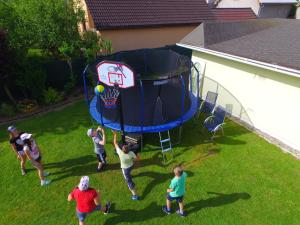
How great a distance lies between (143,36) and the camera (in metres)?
19.6

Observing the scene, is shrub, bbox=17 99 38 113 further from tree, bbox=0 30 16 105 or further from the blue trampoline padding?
the blue trampoline padding

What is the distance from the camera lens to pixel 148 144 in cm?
1116

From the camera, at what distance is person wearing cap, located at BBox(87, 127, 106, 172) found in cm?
873

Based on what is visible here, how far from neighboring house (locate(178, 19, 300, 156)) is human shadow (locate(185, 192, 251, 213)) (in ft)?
12.1

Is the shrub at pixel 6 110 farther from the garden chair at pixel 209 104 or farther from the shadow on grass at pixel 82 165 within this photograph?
the garden chair at pixel 209 104

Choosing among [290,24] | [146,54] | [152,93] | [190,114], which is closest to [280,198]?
[190,114]

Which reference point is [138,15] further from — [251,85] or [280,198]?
[280,198]

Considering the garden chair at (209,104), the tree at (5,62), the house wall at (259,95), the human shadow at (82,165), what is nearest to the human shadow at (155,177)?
the human shadow at (82,165)

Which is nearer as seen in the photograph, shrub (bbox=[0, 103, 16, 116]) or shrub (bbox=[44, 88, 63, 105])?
shrub (bbox=[0, 103, 16, 116])

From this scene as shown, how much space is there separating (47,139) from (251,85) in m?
9.15

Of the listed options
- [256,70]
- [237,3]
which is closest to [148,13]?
[256,70]

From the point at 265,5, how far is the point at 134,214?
108 feet

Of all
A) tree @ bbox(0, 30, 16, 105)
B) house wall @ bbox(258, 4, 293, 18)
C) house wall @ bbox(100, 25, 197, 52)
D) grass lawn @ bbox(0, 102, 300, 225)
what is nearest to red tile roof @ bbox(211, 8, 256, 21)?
house wall @ bbox(100, 25, 197, 52)

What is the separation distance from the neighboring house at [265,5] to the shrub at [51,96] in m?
24.2
